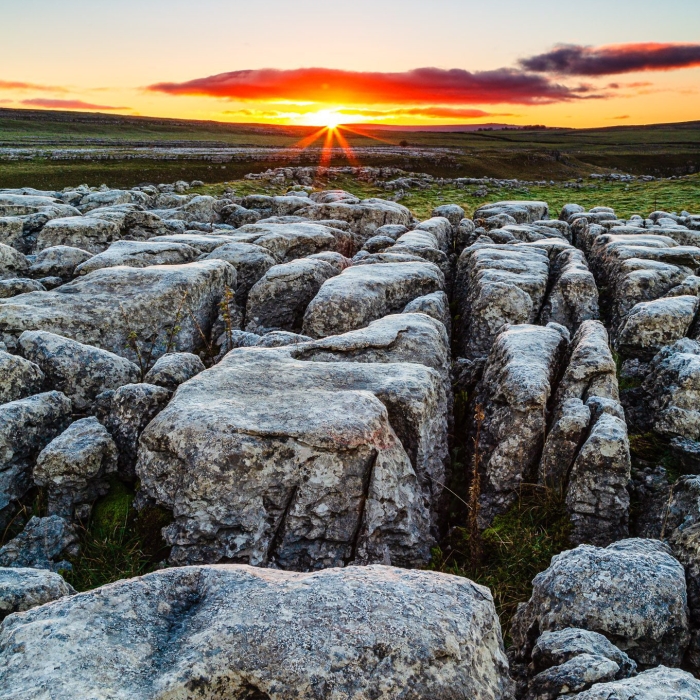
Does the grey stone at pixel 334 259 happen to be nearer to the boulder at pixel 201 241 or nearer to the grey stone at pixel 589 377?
the boulder at pixel 201 241

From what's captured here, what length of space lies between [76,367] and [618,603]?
A: 10.5 m

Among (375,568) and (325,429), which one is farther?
(325,429)

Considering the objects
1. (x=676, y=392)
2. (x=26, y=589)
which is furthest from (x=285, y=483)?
(x=676, y=392)

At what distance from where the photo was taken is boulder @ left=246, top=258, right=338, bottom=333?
17.7 meters

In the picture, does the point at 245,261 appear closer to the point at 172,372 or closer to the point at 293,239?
the point at 293,239

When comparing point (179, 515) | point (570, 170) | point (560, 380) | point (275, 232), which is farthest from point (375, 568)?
point (570, 170)

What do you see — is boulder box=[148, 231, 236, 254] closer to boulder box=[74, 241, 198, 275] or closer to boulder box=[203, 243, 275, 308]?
boulder box=[74, 241, 198, 275]

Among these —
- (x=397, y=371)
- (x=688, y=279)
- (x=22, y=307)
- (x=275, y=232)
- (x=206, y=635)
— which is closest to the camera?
(x=206, y=635)

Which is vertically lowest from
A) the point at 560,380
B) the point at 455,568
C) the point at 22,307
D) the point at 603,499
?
the point at 455,568

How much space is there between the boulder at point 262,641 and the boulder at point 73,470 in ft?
14.1

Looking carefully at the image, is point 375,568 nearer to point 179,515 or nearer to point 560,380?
point 179,515

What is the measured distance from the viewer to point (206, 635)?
5.20 metres

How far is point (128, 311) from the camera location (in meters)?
15.5

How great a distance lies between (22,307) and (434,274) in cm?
1118
